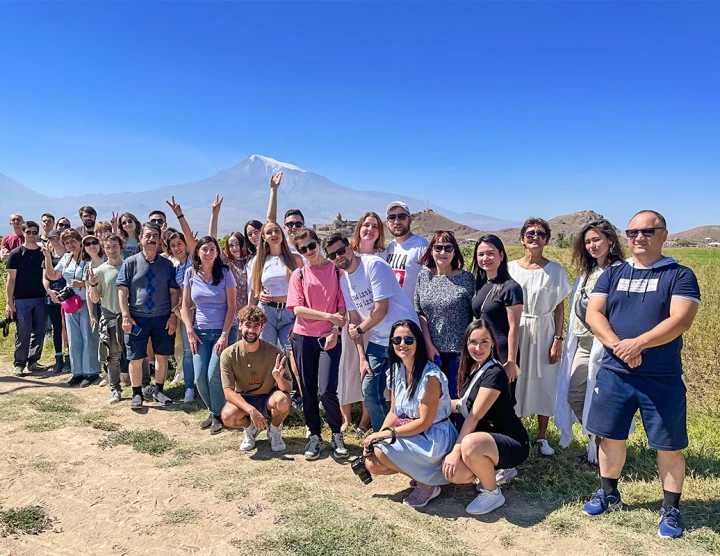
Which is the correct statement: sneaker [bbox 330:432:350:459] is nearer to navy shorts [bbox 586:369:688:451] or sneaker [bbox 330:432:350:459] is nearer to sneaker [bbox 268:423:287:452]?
sneaker [bbox 268:423:287:452]

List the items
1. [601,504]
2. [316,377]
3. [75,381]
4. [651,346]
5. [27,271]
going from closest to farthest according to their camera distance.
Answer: [651,346] → [601,504] → [316,377] → [75,381] → [27,271]

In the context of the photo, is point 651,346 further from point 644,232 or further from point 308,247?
point 308,247

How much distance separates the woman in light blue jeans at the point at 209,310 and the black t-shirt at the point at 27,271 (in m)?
3.62

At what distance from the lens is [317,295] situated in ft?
16.4

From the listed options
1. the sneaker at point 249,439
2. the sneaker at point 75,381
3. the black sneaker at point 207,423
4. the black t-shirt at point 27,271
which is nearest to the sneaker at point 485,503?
the sneaker at point 249,439

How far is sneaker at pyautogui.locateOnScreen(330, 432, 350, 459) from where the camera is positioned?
5.01 meters

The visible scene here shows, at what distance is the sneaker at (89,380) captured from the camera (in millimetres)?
7383

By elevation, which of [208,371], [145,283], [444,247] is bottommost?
[208,371]

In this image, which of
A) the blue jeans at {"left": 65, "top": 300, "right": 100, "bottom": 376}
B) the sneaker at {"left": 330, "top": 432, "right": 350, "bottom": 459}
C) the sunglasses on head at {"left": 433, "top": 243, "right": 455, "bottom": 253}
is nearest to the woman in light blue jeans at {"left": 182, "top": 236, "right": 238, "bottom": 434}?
the sneaker at {"left": 330, "top": 432, "right": 350, "bottom": 459}

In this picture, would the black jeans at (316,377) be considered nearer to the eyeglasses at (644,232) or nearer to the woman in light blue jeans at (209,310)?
the woman in light blue jeans at (209,310)

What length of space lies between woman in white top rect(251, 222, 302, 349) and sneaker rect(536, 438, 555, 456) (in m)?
3.01

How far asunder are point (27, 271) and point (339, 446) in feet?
19.8

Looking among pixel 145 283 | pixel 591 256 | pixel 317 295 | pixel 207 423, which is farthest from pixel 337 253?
pixel 145 283

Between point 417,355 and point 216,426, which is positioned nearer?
point 417,355
